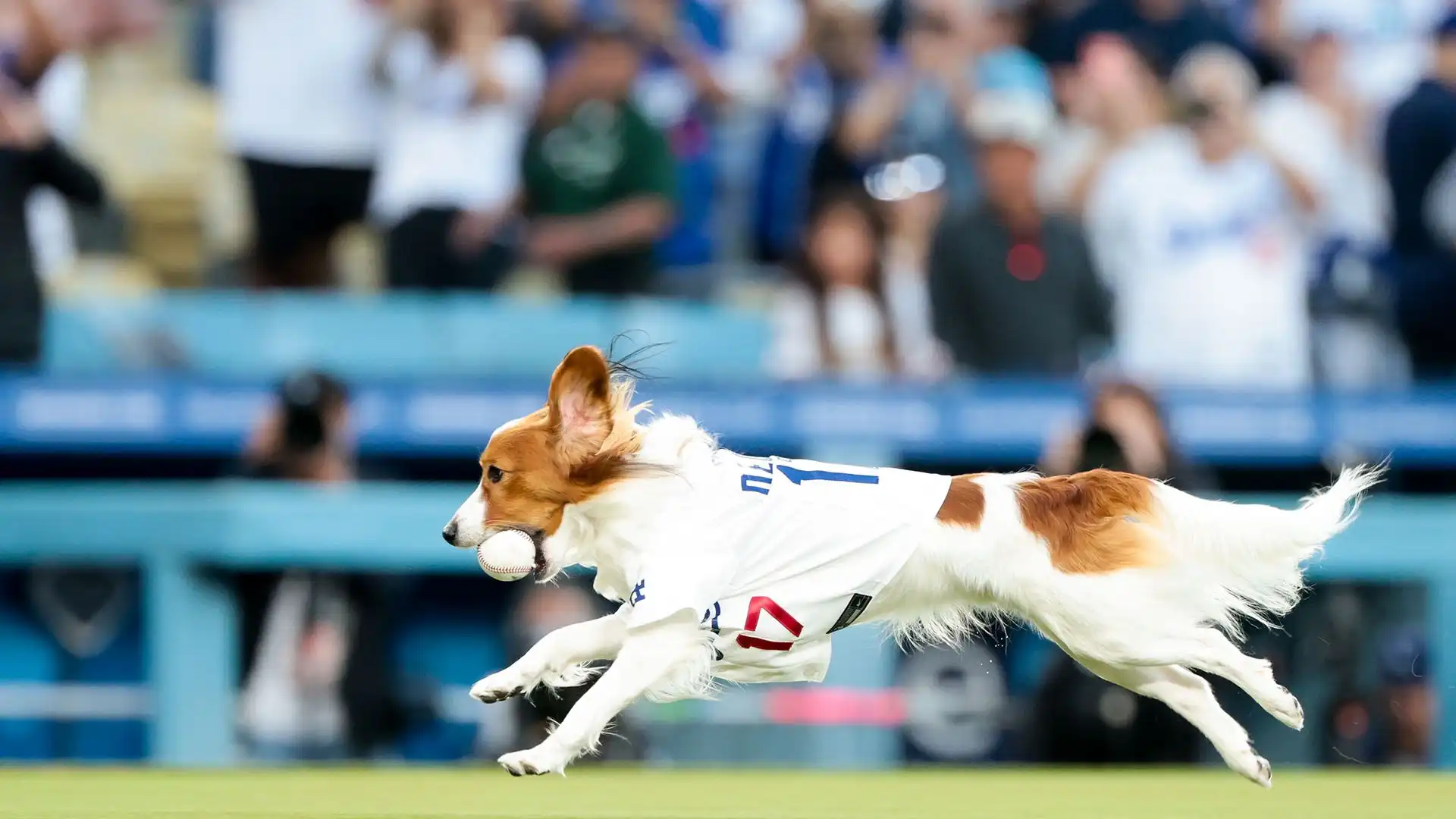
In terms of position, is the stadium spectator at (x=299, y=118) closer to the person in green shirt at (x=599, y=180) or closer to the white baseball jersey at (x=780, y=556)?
the person in green shirt at (x=599, y=180)

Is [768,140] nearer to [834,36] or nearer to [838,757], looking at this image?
[834,36]

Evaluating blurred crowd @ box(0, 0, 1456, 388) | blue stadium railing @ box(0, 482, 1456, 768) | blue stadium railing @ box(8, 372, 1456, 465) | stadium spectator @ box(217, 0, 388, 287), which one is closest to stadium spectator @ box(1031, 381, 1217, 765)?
blue stadium railing @ box(8, 372, 1456, 465)

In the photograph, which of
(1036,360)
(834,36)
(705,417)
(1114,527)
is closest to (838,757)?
(705,417)

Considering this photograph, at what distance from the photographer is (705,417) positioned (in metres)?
11.6

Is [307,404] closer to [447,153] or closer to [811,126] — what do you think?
[447,153]

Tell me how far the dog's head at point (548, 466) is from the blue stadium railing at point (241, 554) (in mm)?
3839

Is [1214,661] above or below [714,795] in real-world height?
above

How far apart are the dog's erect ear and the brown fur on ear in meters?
1.48

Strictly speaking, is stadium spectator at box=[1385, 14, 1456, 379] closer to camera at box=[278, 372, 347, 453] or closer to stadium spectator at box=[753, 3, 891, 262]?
stadium spectator at box=[753, 3, 891, 262]

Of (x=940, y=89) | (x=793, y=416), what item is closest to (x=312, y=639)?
(x=793, y=416)

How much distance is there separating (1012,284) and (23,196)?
563cm

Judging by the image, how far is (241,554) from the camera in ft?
35.9

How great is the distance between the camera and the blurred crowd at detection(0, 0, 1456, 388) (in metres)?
12.7

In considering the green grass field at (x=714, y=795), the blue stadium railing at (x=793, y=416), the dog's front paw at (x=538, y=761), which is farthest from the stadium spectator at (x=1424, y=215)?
the dog's front paw at (x=538, y=761)
